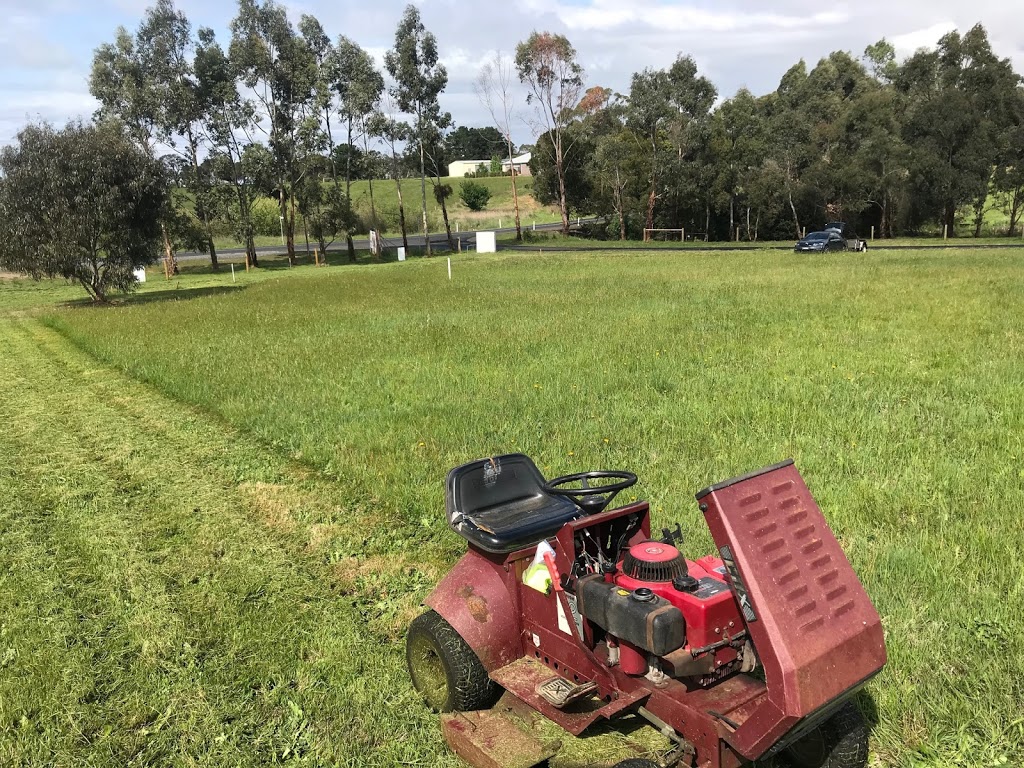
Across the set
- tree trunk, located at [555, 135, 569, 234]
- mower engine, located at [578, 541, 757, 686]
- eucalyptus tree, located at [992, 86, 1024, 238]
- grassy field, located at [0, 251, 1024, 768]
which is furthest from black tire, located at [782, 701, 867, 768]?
tree trunk, located at [555, 135, 569, 234]

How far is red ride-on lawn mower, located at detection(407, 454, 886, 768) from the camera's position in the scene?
2.47 meters

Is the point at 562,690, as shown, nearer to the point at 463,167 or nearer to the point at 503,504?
the point at 503,504

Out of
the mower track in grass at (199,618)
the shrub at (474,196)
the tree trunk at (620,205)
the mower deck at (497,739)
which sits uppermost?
the shrub at (474,196)

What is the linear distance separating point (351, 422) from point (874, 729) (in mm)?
6441

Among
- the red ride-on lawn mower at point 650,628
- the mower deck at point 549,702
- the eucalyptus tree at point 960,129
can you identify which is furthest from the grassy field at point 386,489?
the eucalyptus tree at point 960,129

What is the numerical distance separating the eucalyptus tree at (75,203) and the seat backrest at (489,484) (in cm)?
2636

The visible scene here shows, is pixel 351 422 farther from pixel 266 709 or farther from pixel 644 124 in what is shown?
pixel 644 124

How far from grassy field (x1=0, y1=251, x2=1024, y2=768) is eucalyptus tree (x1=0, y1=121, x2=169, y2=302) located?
11637 millimetres

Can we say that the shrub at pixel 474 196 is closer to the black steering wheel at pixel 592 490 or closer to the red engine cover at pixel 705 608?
the black steering wheel at pixel 592 490

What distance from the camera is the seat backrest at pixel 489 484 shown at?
3922 mm

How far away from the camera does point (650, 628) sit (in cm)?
263

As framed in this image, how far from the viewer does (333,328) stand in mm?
16406

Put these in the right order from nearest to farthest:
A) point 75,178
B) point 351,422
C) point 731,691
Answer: point 731,691, point 351,422, point 75,178

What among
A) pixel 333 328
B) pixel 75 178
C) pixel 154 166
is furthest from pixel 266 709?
pixel 154 166
